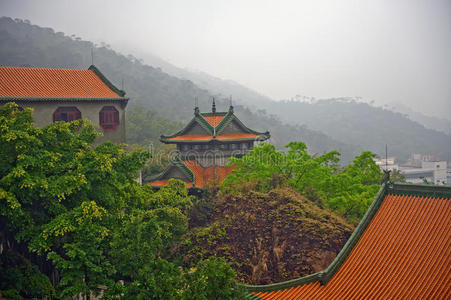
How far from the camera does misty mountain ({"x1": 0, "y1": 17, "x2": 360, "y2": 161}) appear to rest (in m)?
90.0

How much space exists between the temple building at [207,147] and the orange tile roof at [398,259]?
11.6 meters

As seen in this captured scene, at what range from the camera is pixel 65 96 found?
22.4 metres

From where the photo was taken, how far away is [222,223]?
520 inches

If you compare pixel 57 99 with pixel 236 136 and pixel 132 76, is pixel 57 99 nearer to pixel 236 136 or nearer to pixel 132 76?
pixel 236 136

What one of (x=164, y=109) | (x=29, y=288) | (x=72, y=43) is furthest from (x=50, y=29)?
(x=29, y=288)

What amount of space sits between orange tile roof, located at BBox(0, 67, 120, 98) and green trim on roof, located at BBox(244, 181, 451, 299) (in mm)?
16883

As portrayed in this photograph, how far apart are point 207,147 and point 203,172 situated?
1.41 metres

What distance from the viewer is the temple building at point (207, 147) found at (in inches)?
856

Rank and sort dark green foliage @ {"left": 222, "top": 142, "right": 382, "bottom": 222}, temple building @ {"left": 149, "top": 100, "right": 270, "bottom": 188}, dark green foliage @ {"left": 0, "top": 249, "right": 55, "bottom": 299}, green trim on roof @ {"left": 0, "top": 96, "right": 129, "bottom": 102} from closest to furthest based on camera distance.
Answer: dark green foliage @ {"left": 0, "top": 249, "right": 55, "bottom": 299}
dark green foliage @ {"left": 222, "top": 142, "right": 382, "bottom": 222}
green trim on roof @ {"left": 0, "top": 96, "right": 129, "bottom": 102}
temple building @ {"left": 149, "top": 100, "right": 270, "bottom": 188}

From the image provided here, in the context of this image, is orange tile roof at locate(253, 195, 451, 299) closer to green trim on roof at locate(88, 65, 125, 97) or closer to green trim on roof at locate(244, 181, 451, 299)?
green trim on roof at locate(244, 181, 451, 299)

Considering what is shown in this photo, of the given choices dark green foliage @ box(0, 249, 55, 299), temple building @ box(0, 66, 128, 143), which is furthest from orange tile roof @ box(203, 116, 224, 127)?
dark green foliage @ box(0, 249, 55, 299)

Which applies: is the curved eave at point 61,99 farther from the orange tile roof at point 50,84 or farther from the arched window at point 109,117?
the arched window at point 109,117

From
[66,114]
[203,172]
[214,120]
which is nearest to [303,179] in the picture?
[203,172]

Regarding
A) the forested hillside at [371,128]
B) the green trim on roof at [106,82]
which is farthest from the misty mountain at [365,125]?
the green trim on roof at [106,82]
